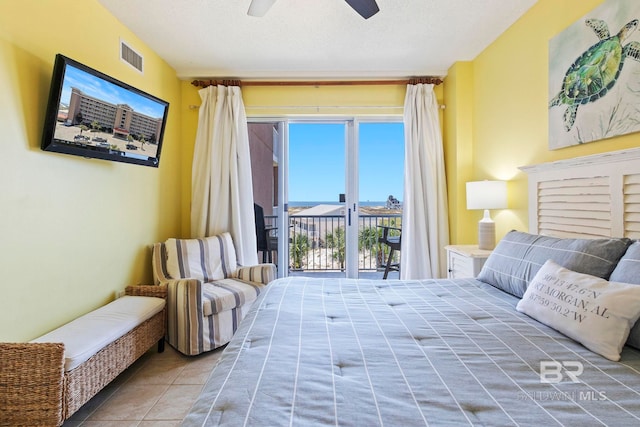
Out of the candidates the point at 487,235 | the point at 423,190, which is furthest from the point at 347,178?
the point at 487,235

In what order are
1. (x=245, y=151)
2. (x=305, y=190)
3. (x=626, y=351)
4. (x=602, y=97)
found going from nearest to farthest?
(x=626, y=351)
(x=602, y=97)
(x=245, y=151)
(x=305, y=190)

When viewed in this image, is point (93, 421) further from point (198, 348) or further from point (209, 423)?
point (209, 423)

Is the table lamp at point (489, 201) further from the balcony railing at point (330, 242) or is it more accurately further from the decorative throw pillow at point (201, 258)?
the decorative throw pillow at point (201, 258)

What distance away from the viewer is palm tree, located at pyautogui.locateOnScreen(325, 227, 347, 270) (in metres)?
3.90

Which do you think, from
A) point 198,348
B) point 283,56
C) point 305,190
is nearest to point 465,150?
point 305,190

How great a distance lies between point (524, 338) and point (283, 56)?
301cm

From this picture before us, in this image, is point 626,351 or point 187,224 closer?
point 626,351

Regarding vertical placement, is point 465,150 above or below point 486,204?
above

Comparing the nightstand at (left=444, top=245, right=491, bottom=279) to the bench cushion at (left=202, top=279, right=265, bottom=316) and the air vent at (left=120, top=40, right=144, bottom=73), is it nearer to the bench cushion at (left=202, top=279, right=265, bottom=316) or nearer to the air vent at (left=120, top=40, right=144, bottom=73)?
the bench cushion at (left=202, top=279, right=265, bottom=316)

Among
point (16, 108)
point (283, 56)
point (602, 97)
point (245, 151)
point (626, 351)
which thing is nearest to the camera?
point (626, 351)

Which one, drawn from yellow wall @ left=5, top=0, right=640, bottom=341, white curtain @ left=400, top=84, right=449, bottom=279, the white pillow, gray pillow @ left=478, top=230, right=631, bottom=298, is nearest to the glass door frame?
yellow wall @ left=5, top=0, right=640, bottom=341

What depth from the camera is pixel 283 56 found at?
123 inches

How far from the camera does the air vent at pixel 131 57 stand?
2.59 metres

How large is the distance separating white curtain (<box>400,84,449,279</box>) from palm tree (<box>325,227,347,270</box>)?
0.76 m
